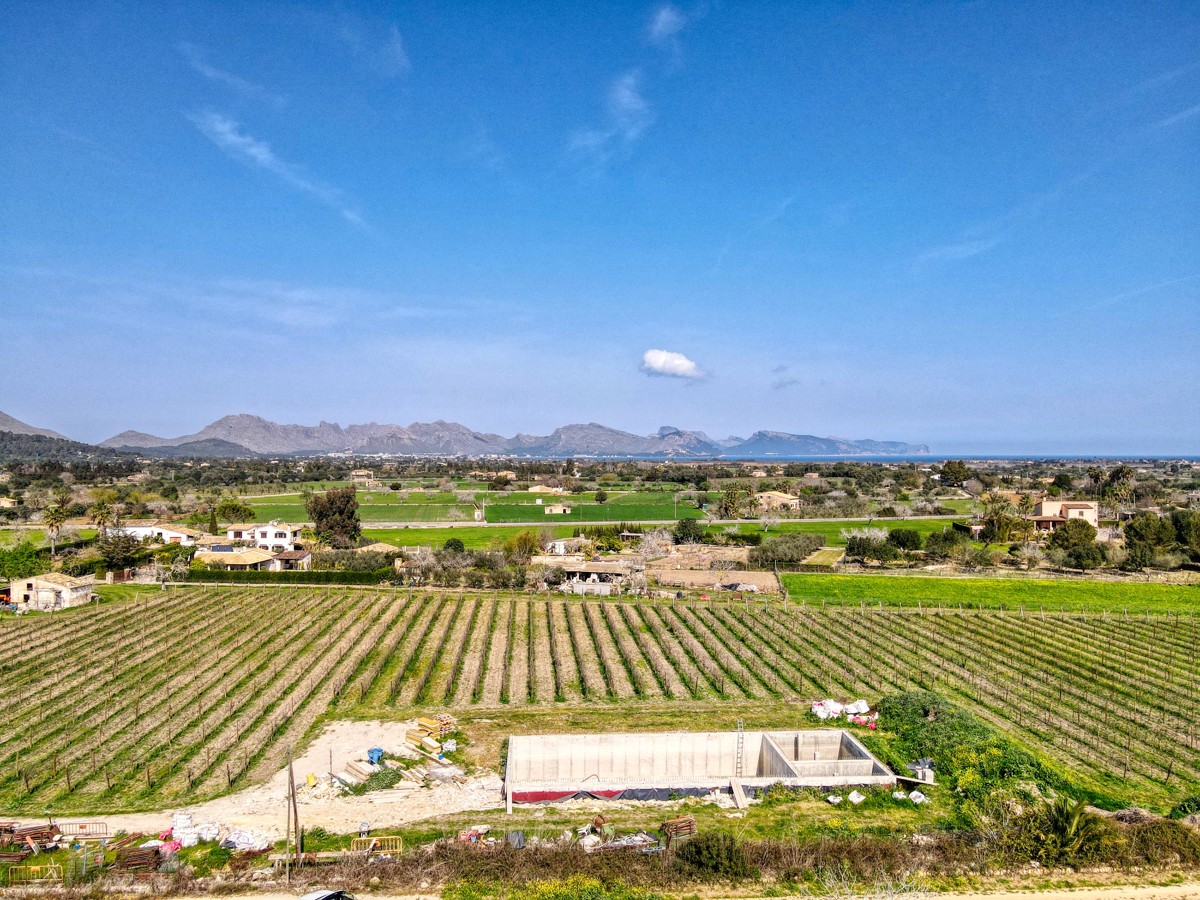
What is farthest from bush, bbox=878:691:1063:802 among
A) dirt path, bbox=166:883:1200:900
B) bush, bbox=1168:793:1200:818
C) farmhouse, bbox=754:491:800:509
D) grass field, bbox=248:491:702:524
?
farmhouse, bbox=754:491:800:509

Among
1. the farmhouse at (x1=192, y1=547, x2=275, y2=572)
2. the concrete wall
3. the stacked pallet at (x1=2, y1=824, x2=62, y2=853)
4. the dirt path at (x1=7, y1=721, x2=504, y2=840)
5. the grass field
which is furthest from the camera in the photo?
the grass field

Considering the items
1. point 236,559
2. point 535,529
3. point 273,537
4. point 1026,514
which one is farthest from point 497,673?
point 1026,514

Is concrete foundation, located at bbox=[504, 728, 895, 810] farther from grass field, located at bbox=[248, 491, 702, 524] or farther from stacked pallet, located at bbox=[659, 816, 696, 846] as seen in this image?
grass field, located at bbox=[248, 491, 702, 524]

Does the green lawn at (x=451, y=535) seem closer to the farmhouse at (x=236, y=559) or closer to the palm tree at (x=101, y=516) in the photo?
the farmhouse at (x=236, y=559)

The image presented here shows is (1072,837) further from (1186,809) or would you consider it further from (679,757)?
(679,757)

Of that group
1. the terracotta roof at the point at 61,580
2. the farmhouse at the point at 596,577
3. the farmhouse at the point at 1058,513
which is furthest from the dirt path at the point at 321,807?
the farmhouse at the point at 1058,513

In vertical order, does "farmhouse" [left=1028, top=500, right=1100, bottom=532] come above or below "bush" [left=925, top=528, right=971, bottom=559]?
above

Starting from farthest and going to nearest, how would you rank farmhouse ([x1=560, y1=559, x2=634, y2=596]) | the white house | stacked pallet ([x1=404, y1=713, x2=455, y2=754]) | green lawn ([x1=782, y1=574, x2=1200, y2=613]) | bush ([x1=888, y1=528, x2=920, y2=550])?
the white house → bush ([x1=888, y1=528, x2=920, y2=550]) → farmhouse ([x1=560, y1=559, x2=634, y2=596]) → green lawn ([x1=782, y1=574, x2=1200, y2=613]) → stacked pallet ([x1=404, y1=713, x2=455, y2=754])
